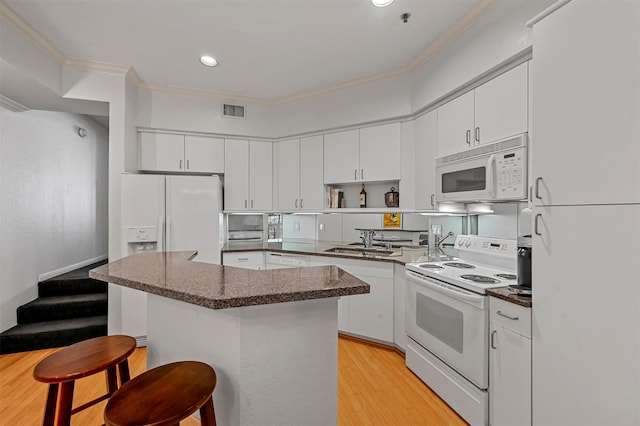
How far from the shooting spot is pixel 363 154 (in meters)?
3.29

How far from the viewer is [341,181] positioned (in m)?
3.43

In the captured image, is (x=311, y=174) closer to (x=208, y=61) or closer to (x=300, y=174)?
(x=300, y=174)

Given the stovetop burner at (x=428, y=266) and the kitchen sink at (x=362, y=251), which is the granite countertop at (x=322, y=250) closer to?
the kitchen sink at (x=362, y=251)

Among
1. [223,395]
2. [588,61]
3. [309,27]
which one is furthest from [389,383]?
[309,27]

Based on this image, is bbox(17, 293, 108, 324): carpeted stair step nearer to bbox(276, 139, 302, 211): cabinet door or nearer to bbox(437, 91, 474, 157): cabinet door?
bbox(276, 139, 302, 211): cabinet door

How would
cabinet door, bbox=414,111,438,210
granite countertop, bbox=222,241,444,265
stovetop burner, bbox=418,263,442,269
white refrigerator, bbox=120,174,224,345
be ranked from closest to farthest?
stovetop burner, bbox=418,263,442,269, cabinet door, bbox=414,111,438,210, granite countertop, bbox=222,241,444,265, white refrigerator, bbox=120,174,224,345

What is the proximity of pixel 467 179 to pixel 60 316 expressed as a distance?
430 cm

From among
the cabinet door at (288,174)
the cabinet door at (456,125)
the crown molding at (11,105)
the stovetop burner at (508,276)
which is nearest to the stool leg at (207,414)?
the stovetop burner at (508,276)

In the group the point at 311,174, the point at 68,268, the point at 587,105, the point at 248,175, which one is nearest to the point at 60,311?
the point at 68,268

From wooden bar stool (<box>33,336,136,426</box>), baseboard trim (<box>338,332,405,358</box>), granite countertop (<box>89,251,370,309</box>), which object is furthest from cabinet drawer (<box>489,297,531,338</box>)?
wooden bar stool (<box>33,336,136,426</box>)

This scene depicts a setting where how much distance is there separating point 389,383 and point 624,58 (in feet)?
7.71

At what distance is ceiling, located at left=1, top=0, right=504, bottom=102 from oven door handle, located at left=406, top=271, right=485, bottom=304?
1.98m

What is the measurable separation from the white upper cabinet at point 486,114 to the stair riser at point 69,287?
163 inches

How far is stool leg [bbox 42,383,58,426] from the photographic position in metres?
1.26
